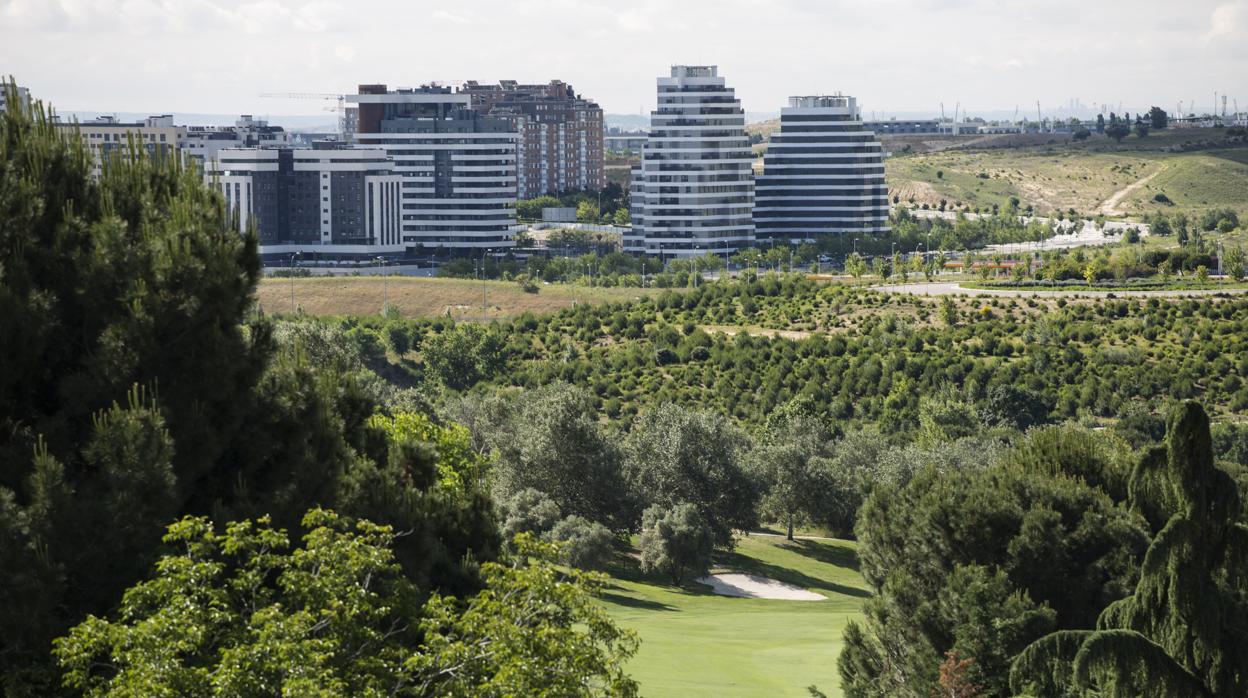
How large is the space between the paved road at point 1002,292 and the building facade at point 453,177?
5944cm

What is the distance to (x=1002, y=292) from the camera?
114 meters

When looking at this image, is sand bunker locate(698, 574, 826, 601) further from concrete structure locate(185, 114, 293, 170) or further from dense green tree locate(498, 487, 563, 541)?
concrete structure locate(185, 114, 293, 170)

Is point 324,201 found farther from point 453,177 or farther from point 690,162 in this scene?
point 690,162

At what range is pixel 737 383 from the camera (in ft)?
323

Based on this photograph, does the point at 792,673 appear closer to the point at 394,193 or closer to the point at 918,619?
the point at 918,619

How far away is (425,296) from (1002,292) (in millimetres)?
44824

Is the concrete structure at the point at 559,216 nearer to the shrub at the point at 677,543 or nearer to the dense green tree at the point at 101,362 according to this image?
the shrub at the point at 677,543

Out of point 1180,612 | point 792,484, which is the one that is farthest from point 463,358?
point 1180,612

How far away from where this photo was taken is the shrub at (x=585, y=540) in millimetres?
52781

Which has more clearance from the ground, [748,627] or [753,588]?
[748,627]

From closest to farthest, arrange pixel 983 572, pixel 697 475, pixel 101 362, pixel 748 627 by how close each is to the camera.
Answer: pixel 101 362, pixel 983 572, pixel 748 627, pixel 697 475

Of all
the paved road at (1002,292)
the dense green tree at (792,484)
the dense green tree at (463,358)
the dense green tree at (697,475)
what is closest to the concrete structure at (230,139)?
the dense green tree at (463,358)

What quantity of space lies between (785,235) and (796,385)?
259ft

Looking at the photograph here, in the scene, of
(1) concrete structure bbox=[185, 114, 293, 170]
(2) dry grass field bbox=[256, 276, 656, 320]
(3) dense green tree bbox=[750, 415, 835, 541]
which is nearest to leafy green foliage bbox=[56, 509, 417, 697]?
(3) dense green tree bbox=[750, 415, 835, 541]
